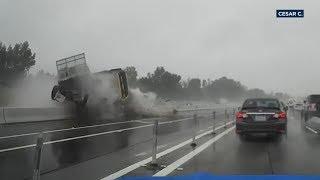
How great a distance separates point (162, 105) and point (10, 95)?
13.7 m

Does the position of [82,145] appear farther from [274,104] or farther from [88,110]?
[88,110]

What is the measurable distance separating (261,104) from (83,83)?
12.2 m


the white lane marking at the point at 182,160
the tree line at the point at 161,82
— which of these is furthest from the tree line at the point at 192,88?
the white lane marking at the point at 182,160

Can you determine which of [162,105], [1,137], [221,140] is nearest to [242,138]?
[221,140]

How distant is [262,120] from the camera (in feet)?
71.0

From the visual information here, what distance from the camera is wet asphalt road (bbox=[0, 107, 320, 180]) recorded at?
1215 cm

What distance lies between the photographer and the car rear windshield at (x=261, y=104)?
883 inches

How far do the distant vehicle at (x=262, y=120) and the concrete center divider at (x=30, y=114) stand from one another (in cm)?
1154

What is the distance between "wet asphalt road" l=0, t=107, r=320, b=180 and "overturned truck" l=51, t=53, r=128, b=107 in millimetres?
9082

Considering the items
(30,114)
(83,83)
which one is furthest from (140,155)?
(83,83)

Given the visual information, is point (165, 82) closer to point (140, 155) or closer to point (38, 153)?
point (140, 155)

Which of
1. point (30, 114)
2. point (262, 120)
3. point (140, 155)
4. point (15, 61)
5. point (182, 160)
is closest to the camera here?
point (182, 160)

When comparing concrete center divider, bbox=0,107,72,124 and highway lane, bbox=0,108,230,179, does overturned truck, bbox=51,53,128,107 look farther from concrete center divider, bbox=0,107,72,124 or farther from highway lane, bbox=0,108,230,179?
highway lane, bbox=0,108,230,179

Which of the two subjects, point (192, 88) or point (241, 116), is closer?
point (241, 116)
